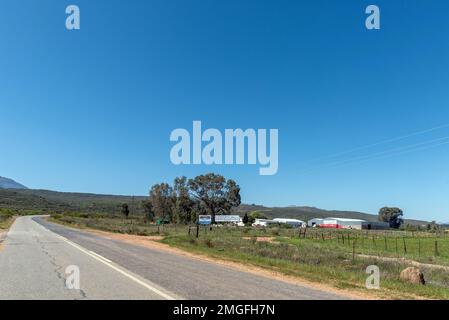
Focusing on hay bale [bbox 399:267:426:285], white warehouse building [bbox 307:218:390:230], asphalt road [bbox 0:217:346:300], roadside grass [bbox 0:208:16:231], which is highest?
asphalt road [bbox 0:217:346:300]

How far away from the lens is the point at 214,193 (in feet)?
447

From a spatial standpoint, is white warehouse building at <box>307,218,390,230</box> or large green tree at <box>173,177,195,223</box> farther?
white warehouse building at <box>307,218,390,230</box>

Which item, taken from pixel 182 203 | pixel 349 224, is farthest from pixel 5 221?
pixel 349 224

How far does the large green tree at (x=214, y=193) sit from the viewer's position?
134 m

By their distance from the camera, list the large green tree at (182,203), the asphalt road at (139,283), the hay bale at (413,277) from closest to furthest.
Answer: the asphalt road at (139,283) < the hay bale at (413,277) < the large green tree at (182,203)

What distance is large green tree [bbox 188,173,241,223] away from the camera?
134375mm

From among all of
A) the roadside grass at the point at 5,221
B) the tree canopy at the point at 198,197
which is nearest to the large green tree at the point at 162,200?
the tree canopy at the point at 198,197

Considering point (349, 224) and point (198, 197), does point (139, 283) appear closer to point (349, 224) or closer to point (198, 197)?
point (198, 197)

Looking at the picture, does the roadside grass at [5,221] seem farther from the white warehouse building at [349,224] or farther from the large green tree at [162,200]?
the white warehouse building at [349,224]

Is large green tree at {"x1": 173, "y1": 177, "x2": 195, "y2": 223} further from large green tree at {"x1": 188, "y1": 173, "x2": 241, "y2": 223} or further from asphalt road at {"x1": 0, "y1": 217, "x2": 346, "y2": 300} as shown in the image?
asphalt road at {"x1": 0, "y1": 217, "x2": 346, "y2": 300}

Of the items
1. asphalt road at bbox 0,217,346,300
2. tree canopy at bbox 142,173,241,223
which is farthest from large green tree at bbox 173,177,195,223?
asphalt road at bbox 0,217,346,300

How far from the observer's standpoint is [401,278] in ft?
53.5
